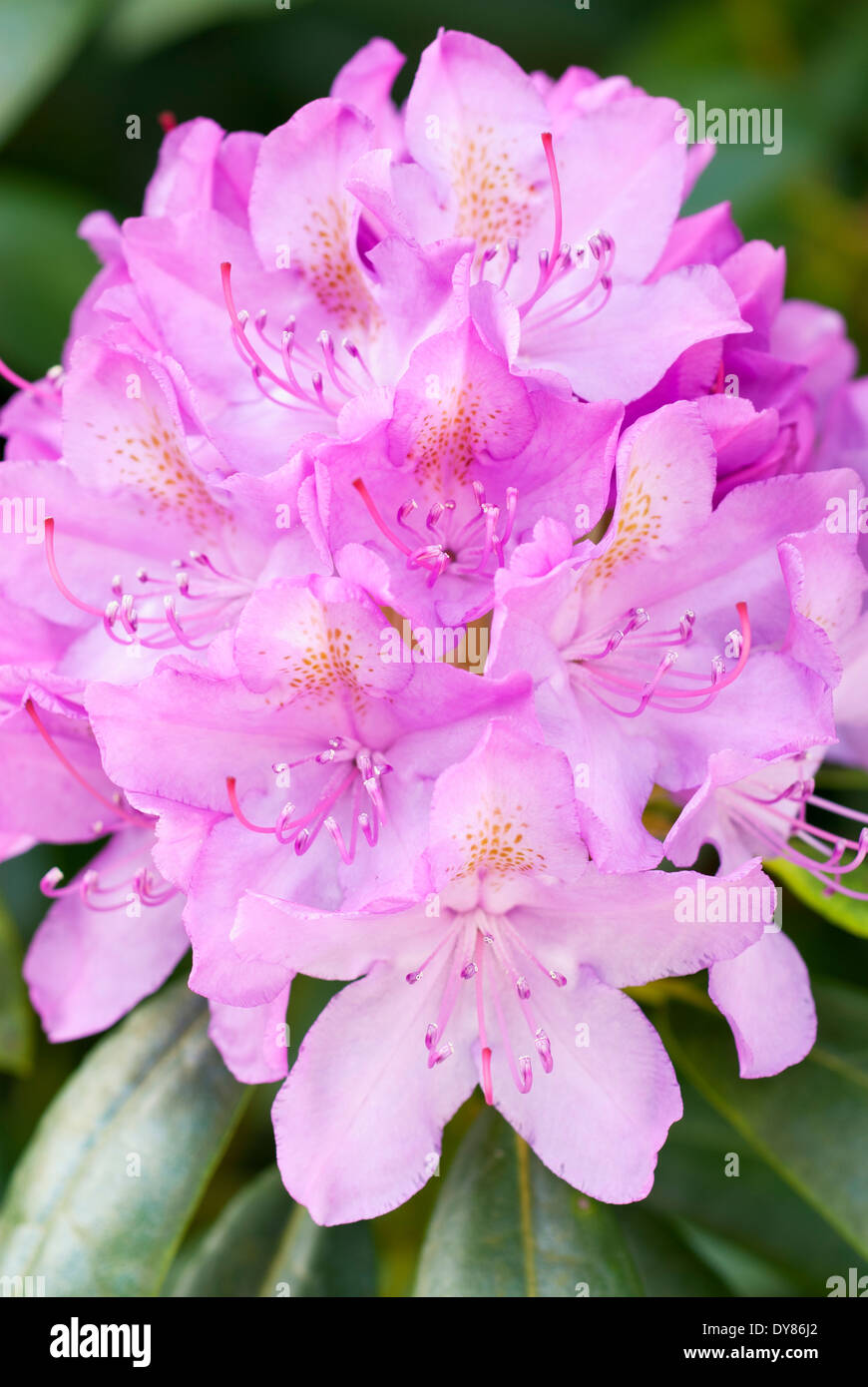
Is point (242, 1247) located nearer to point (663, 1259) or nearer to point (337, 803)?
point (663, 1259)

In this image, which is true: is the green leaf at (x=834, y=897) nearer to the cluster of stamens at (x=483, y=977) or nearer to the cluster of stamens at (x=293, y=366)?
the cluster of stamens at (x=483, y=977)

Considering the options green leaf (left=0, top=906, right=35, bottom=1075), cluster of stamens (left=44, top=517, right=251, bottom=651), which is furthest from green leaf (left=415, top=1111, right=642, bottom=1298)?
cluster of stamens (left=44, top=517, right=251, bottom=651)

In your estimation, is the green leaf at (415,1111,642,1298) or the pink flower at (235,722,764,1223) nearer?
the pink flower at (235,722,764,1223)

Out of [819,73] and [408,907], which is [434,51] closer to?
[408,907]

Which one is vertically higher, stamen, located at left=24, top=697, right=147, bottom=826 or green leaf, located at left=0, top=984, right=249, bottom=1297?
stamen, located at left=24, top=697, right=147, bottom=826

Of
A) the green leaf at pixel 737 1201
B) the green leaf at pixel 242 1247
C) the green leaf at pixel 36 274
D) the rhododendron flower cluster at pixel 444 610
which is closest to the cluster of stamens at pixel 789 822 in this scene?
the rhododendron flower cluster at pixel 444 610

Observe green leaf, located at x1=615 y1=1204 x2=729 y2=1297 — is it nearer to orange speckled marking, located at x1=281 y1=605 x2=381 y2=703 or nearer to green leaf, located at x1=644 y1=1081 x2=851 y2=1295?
green leaf, located at x1=644 y1=1081 x2=851 y2=1295

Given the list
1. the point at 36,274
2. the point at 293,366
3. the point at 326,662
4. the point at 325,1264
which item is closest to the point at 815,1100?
the point at 325,1264
